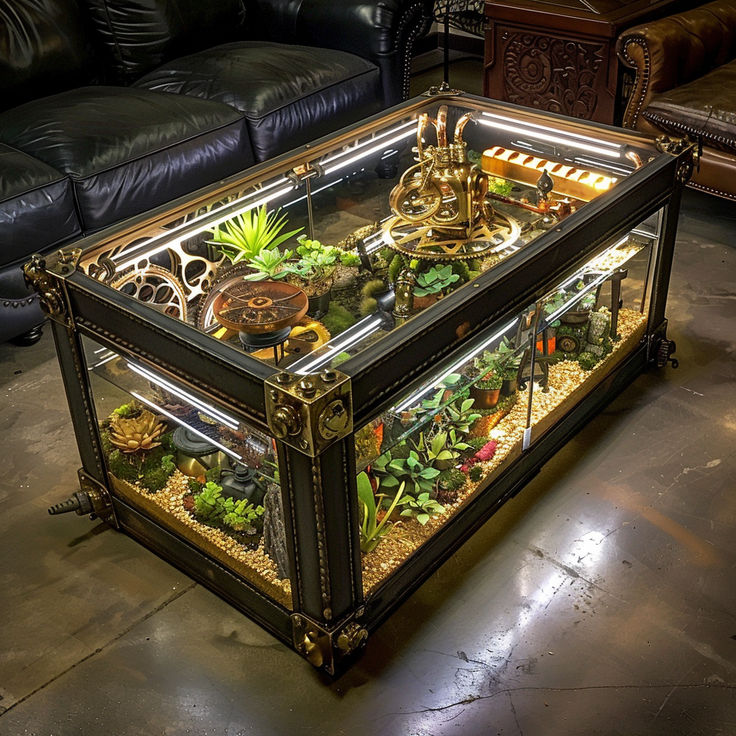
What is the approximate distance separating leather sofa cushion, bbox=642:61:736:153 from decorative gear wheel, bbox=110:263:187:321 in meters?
2.26

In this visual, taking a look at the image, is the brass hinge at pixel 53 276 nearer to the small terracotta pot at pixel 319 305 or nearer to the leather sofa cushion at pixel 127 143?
the small terracotta pot at pixel 319 305

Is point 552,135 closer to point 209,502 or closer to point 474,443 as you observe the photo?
point 474,443

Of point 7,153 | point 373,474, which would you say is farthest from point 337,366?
point 7,153

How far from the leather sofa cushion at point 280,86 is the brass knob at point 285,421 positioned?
2.16 meters

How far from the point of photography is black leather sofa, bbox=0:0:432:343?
3.18m

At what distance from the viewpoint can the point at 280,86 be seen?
3.72 m

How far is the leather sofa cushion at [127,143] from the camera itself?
325 cm

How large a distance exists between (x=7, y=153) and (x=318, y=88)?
1.23m

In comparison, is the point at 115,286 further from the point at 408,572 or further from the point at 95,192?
the point at 95,192

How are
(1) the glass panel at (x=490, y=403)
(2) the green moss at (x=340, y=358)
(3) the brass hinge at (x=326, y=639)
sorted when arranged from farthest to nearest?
(1) the glass panel at (x=490, y=403) < (3) the brass hinge at (x=326, y=639) < (2) the green moss at (x=340, y=358)

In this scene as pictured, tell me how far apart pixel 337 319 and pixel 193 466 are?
53cm

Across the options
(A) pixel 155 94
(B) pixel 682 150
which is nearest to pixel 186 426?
(B) pixel 682 150

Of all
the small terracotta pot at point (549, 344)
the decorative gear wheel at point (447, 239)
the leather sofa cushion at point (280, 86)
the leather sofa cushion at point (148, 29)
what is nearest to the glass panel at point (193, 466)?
the decorative gear wheel at point (447, 239)

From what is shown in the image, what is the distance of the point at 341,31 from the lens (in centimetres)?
A: 406
